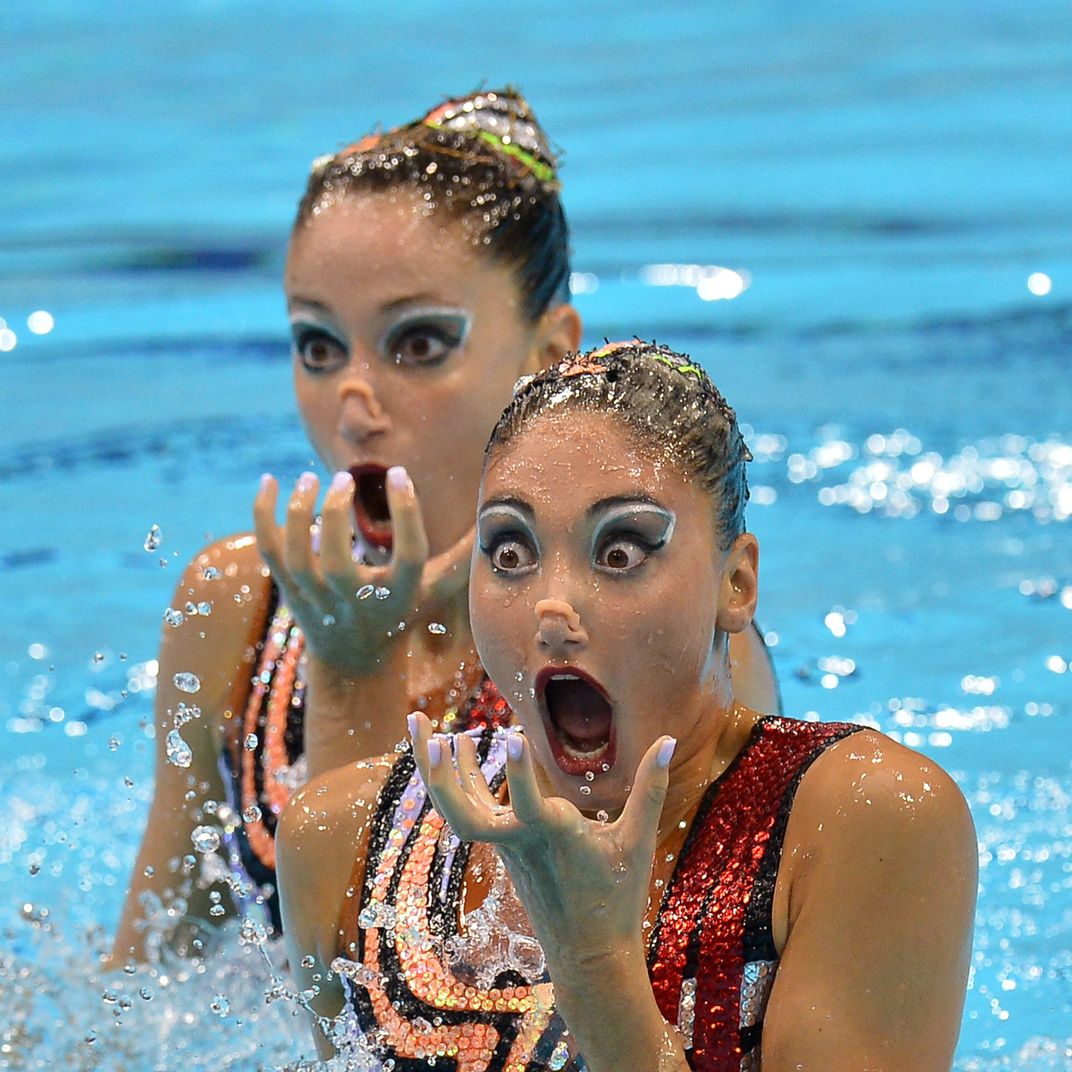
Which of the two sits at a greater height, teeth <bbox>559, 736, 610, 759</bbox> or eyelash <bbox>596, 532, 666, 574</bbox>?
eyelash <bbox>596, 532, 666, 574</bbox>

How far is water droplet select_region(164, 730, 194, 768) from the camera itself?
3.11 m

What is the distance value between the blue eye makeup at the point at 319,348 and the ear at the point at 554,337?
30 cm

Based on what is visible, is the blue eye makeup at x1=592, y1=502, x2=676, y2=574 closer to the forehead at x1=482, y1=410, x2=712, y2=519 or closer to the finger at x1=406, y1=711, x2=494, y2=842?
the forehead at x1=482, y1=410, x2=712, y2=519

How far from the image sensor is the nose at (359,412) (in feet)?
9.12

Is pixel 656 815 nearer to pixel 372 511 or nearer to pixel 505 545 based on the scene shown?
pixel 505 545

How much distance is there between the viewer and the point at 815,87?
29.8 feet

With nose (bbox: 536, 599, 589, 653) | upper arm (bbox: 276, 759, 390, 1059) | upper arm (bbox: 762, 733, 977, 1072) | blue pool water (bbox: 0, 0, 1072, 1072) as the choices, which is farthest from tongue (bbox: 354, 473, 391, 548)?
upper arm (bbox: 762, 733, 977, 1072)

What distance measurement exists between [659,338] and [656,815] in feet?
17.1

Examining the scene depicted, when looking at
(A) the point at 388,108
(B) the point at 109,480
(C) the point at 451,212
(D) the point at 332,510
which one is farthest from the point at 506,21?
(D) the point at 332,510

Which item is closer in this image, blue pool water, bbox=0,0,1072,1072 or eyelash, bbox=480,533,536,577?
eyelash, bbox=480,533,536,577

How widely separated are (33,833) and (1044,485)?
120 inches

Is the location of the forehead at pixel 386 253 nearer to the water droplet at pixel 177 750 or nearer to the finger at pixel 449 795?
the water droplet at pixel 177 750

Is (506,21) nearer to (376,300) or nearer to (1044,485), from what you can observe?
(1044,485)

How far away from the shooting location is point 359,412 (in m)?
2.78
